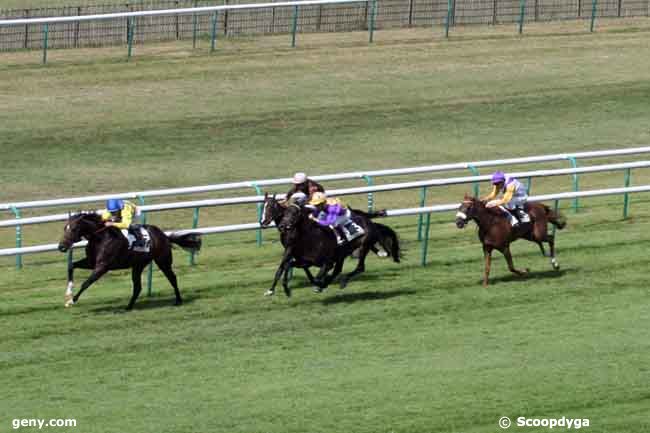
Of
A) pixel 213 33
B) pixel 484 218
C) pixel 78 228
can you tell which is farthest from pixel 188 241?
pixel 213 33

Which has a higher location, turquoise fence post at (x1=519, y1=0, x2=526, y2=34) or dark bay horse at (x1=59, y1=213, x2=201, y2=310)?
turquoise fence post at (x1=519, y1=0, x2=526, y2=34)

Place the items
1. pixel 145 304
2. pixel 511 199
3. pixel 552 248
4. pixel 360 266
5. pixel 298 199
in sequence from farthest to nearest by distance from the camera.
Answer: pixel 552 248
pixel 511 199
pixel 360 266
pixel 298 199
pixel 145 304

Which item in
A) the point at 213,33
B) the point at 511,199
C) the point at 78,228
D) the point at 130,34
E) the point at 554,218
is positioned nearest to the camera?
the point at 78,228

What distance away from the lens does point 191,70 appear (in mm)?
29656

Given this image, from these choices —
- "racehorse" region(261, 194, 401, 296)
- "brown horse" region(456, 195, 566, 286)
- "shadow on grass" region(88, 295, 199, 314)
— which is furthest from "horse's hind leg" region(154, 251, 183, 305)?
"brown horse" region(456, 195, 566, 286)

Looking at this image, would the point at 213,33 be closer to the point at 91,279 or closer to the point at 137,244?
the point at 137,244

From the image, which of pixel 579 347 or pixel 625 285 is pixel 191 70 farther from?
pixel 579 347

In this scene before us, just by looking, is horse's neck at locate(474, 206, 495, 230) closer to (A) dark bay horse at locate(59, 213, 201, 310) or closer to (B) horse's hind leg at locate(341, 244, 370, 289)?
(B) horse's hind leg at locate(341, 244, 370, 289)

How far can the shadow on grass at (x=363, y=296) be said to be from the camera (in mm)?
16297

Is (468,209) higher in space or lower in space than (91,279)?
higher

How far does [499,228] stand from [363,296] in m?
1.83

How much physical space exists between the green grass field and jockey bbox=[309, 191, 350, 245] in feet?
2.34

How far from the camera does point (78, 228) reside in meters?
15.6

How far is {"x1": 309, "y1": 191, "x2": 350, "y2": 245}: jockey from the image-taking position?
54.4 feet
